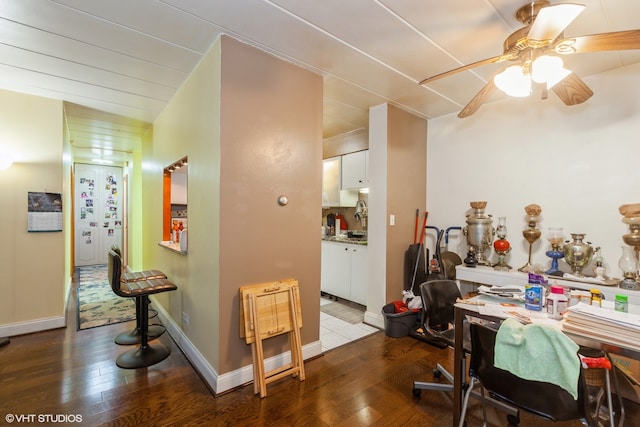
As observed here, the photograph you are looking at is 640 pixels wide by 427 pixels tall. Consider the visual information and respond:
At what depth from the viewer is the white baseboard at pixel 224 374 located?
2.16 metres

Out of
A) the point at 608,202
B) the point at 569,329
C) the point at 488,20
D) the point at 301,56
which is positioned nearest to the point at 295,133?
the point at 301,56

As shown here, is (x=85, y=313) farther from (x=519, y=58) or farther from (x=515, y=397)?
(x=519, y=58)

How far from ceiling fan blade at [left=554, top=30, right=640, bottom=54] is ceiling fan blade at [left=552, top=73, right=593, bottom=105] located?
11.4 inches

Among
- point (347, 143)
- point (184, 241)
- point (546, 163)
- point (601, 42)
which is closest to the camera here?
point (601, 42)

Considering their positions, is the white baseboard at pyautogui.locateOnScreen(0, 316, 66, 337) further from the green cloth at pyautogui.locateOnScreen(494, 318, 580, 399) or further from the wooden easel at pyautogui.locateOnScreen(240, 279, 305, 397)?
the green cloth at pyautogui.locateOnScreen(494, 318, 580, 399)

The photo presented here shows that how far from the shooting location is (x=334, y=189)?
4.79 metres

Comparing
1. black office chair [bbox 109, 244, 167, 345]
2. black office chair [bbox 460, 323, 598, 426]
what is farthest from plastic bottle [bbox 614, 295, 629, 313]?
black office chair [bbox 109, 244, 167, 345]

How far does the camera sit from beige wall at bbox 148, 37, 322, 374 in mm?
2154

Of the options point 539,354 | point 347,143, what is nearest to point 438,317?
point 539,354

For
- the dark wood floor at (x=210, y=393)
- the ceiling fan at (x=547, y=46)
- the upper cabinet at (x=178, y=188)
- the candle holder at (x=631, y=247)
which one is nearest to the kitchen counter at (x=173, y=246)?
the upper cabinet at (x=178, y=188)

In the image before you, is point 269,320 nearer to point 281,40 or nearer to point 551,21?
point 281,40

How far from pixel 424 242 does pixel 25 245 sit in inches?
178

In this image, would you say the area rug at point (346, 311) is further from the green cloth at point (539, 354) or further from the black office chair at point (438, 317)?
the green cloth at point (539, 354)

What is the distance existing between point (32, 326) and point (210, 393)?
2.48 m
